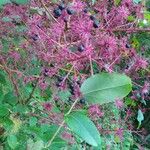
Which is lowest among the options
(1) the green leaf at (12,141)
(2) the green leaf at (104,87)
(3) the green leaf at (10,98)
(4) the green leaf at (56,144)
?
(1) the green leaf at (12,141)

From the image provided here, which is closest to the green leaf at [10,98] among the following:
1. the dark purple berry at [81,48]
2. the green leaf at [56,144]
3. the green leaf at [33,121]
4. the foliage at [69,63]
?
the foliage at [69,63]

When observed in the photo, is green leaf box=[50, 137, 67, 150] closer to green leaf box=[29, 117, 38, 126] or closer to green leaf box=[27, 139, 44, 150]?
green leaf box=[27, 139, 44, 150]

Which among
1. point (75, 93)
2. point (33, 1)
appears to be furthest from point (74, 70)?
point (33, 1)

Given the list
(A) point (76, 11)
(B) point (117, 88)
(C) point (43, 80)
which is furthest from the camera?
(C) point (43, 80)

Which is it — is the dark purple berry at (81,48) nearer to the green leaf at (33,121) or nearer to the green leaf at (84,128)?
the green leaf at (84,128)

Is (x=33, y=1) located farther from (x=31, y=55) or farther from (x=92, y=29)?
(x=92, y=29)

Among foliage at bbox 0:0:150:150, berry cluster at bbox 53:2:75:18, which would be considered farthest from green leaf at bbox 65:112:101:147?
berry cluster at bbox 53:2:75:18

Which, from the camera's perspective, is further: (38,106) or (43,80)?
(38,106)

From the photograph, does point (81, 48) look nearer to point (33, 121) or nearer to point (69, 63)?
point (69, 63)
